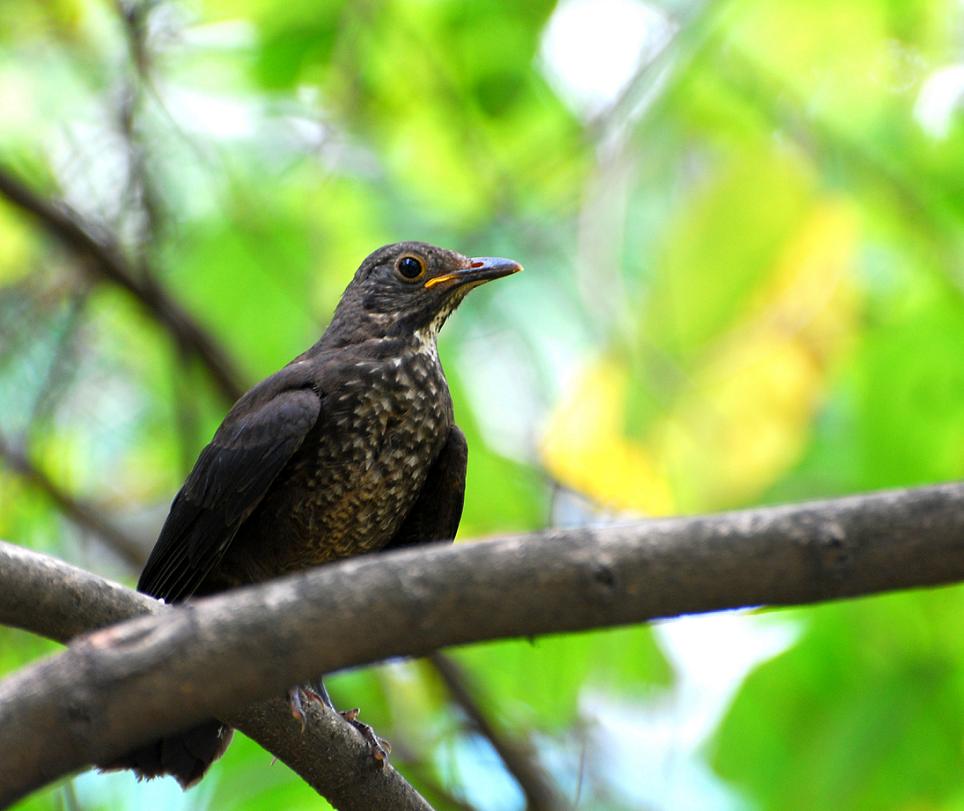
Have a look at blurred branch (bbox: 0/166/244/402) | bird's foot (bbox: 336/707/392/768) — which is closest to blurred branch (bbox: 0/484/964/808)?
bird's foot (bbox: 336/707/392/768)

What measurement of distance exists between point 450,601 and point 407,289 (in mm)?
2684

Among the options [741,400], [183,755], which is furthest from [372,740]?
[741,400]

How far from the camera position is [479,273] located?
432 centimetres

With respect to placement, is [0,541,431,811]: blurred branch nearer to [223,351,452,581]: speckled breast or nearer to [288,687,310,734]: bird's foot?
[288,687,310,734]: bird's foot

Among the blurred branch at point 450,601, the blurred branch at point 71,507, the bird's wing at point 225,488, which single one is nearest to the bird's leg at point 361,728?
the bird's wing at point 225,488

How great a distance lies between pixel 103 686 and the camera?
1.78 meters

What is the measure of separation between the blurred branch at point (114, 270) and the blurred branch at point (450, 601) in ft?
10.4

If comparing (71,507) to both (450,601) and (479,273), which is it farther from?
(450,601)

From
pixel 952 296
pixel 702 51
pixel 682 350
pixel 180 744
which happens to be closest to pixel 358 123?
pixel 702 51

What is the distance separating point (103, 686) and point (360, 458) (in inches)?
76.3

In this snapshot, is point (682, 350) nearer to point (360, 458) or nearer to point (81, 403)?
point (360, 458)

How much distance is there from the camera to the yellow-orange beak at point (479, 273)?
4.27 metres

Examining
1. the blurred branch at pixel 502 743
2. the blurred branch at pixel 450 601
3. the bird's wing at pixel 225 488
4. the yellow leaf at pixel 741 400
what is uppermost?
the yellow leaf at pixel 741 400

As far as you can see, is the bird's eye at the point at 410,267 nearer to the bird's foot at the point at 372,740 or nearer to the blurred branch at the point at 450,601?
the bird's foot at the point at 372,740
